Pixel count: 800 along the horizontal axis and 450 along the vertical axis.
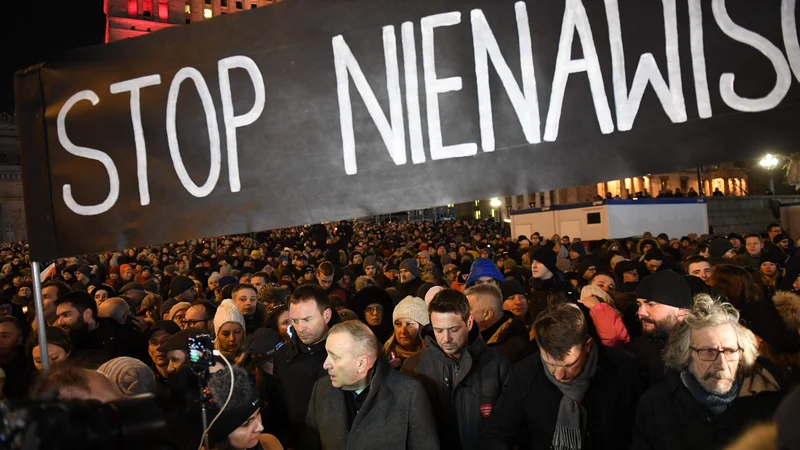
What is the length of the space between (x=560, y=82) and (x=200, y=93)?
4.71 feet

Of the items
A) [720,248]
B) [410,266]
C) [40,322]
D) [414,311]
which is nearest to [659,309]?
[414,311]

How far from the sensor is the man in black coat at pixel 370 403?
3.02 meters

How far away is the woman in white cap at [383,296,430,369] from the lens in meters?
4.71

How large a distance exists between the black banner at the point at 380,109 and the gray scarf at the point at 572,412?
4.06ft

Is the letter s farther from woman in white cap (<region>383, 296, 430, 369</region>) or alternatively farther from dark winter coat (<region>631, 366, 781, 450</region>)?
woman in white cap (<region>383, 296, 430, 369</region>)

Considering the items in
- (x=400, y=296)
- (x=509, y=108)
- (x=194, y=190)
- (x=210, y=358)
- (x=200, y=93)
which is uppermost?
(x=200, y=93)

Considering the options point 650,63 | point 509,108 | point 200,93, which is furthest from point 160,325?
point 650,63

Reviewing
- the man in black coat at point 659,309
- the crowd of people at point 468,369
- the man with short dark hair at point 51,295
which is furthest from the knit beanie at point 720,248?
the man with short dark hair at point 51,295

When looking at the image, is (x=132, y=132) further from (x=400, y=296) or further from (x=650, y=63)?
(x=400, y=296)

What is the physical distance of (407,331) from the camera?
15.5 feet

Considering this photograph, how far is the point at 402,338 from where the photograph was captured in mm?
4742

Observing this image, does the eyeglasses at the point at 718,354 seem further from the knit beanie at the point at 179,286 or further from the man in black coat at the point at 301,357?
the knit beanie at the point at 179,286

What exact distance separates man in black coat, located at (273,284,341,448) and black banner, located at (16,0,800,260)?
1.79 m

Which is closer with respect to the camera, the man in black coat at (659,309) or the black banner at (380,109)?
the black banner at (380,109)
